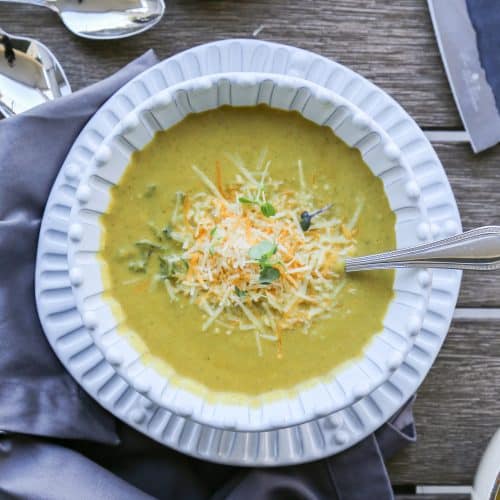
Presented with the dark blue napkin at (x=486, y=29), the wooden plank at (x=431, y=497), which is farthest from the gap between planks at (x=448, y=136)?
Result: the wooden plank at (x=431, y=497)

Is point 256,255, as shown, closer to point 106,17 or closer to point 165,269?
point 165,269

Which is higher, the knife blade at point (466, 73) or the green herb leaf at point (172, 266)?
the knife blade at point (466, 73)

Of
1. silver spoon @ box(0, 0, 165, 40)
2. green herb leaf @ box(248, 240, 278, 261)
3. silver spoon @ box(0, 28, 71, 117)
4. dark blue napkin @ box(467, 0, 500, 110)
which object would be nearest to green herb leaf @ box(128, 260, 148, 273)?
green herb leaf @ box(248, 240, 278, 261)

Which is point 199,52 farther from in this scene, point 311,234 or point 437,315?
point 437,315

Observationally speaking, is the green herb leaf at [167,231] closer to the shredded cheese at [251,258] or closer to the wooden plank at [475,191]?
the shredded cheese at [251,258]

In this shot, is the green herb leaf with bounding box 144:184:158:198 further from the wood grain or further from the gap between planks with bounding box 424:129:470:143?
the wood grain

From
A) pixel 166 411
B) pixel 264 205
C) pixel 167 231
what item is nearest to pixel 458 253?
pixel 264 205
